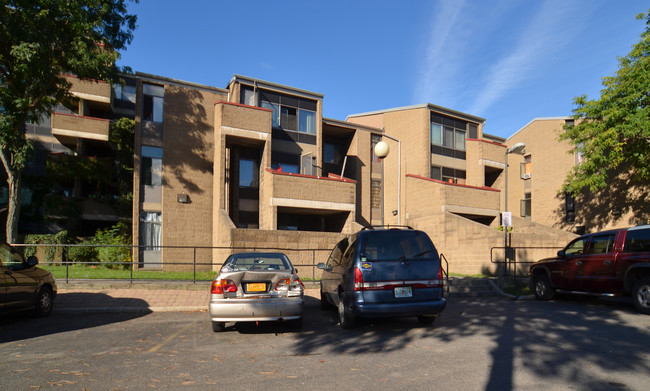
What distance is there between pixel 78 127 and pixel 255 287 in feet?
69.7

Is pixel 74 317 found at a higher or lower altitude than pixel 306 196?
lower

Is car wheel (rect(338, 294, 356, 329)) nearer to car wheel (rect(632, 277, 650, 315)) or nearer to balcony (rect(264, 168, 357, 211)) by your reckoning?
car wheel (rect(632, 277, 650, 315))

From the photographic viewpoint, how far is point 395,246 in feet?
25.4

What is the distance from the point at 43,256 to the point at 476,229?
20238 millimetres

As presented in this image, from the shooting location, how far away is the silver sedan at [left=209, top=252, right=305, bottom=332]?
7305 millimetres

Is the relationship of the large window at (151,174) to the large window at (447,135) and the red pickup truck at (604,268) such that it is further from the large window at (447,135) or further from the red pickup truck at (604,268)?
the red pickup truck at (604,268)

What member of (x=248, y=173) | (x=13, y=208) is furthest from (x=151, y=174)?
(x=13, y=208)

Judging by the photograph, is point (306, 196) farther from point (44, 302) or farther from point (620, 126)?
point (620, 126)

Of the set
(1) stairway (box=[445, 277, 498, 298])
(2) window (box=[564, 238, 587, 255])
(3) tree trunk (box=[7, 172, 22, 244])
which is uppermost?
(3) tree trunk (box=[7, 172, 22, 244])

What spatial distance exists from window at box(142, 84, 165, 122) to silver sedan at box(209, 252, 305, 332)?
16402 millimetres

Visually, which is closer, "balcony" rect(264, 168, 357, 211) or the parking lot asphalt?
the parking lot asphalt

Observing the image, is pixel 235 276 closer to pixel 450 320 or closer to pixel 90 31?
pixel 450 320

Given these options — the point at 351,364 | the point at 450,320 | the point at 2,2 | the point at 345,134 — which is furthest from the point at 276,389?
the point at 345,134

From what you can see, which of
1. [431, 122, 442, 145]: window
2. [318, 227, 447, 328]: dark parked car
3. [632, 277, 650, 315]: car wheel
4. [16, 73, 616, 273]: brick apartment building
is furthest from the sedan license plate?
[431, 122, 442, 145]: window
